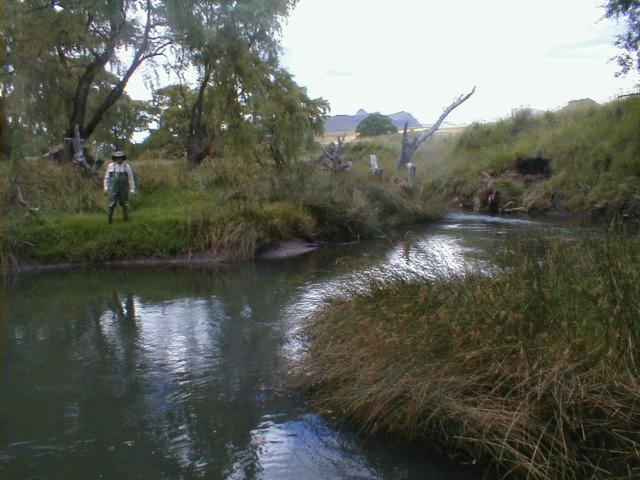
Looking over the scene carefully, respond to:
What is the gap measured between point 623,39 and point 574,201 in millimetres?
5209

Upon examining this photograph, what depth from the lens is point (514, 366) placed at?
15.4 ft

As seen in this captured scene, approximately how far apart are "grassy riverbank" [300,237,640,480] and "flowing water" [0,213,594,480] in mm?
352

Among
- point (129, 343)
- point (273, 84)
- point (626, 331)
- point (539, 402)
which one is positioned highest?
point (273, 84)

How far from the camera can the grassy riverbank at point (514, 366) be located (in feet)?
13.8

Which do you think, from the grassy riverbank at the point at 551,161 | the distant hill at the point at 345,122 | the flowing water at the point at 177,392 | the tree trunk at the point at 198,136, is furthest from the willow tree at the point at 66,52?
the distant hill at the point at 345,122

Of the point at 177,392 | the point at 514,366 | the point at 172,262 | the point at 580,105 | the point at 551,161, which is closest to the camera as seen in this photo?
the point at 514,366

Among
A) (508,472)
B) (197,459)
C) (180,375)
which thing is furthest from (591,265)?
(180,375)

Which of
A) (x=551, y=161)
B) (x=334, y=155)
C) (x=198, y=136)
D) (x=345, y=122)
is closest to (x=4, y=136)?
(x=198, y=136)

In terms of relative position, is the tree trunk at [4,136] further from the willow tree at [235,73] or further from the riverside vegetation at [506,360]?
the riverside vegetation at [506,360]

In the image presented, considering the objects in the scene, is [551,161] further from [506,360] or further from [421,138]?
[506,360]

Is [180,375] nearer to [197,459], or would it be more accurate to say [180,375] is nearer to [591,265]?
[197,459]

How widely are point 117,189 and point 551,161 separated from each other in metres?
16.4

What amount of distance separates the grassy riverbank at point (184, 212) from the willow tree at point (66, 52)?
229 centimetres

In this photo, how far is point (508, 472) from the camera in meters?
4.23
